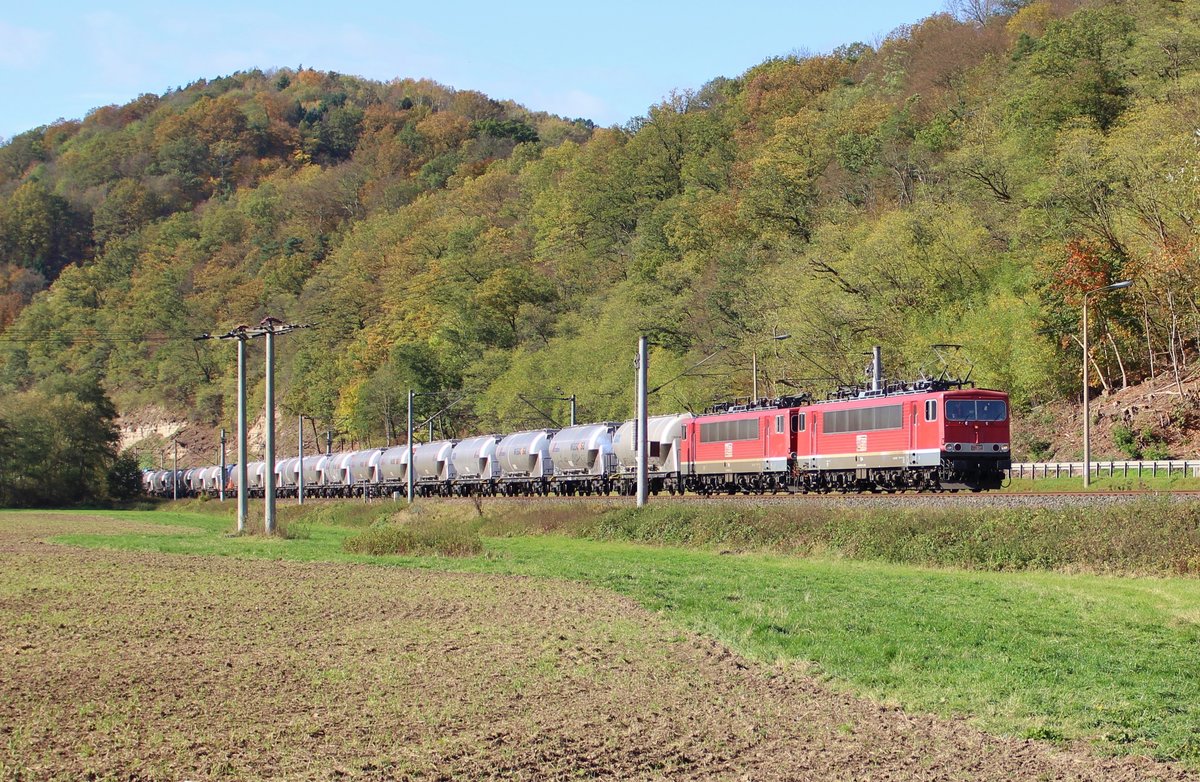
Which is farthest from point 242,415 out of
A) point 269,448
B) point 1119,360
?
point 1119,360

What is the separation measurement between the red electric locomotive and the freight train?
49 mm

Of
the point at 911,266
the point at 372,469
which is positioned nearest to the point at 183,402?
the point at 372,469

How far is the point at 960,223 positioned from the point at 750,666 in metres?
61.5

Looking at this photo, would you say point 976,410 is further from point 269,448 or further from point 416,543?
point 269,448

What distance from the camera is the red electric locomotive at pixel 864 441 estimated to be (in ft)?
149

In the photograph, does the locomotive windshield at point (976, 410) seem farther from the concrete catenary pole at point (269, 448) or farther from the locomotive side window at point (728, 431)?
the concrete catenary pole at point (269, 448)

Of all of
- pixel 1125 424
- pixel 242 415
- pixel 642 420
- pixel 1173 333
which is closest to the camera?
pixel 642 420

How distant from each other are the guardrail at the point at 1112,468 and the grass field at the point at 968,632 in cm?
2513

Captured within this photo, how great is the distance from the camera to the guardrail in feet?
168

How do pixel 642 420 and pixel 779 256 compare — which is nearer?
pixel 642 420

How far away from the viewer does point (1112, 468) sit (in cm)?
5431

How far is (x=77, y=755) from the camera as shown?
11.3 m

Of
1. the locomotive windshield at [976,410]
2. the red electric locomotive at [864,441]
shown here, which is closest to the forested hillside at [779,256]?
the red electric locomotive at [864,441]

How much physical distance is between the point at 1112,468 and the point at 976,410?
40.3 ft
